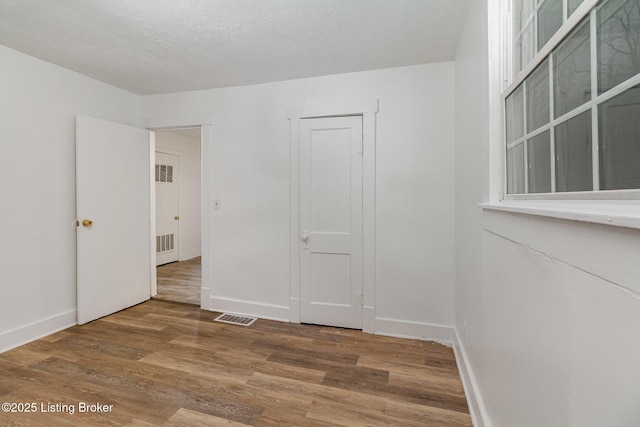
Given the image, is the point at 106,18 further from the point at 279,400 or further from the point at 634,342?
the point at 634,342

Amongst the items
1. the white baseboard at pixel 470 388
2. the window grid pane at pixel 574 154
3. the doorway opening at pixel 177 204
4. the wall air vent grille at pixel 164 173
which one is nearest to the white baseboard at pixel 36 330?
the doorway opening at pixel 177 204

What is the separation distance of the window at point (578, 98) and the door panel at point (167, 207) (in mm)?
5486

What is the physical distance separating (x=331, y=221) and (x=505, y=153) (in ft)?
5.46

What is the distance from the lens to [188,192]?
5816 mm

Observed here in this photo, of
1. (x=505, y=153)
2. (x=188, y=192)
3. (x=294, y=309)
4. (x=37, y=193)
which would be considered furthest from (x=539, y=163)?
(x=188, y=192)

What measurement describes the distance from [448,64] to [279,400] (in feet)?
9.47

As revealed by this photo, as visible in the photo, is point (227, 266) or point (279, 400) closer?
point (279, 400)

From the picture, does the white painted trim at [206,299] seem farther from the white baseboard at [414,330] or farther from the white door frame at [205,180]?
the white baseboard at [414,330]

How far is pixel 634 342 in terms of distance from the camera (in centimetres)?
47

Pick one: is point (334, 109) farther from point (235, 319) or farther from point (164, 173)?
point (164, 173)

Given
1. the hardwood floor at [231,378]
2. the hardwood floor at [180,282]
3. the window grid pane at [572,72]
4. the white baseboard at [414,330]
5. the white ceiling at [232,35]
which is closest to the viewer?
the window grid pane at [572,72]

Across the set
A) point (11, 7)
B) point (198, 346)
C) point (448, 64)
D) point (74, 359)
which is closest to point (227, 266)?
point (198, 346)

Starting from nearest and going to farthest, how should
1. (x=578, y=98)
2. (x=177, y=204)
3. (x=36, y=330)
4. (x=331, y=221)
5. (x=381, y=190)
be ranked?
1. (x=578, y=98)
2. (x=36, y=330)
3. (x=381, y=190)
4. (x=331, y=221)
5. (x=177, y=204)

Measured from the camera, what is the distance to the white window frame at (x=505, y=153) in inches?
21.9
